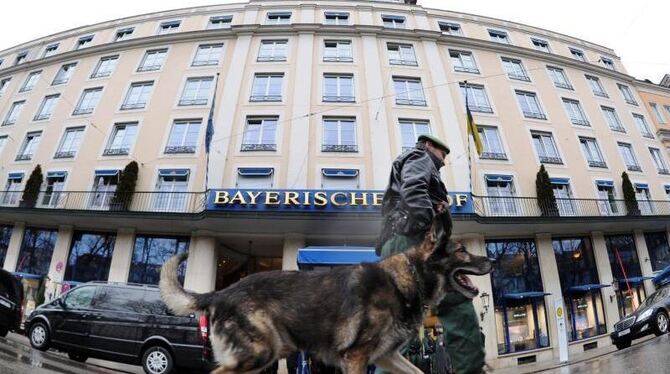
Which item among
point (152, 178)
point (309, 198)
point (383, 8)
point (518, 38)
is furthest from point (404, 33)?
point (152, 178)

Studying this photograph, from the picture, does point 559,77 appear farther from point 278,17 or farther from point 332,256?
point 332,256

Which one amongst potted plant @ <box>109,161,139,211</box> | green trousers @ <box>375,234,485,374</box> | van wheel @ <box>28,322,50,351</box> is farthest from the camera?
potted plant @ <box>109,161,139,211</box>

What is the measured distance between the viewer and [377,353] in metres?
2.58

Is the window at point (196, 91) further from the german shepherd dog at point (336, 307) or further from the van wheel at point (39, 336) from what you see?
the german shepherd dog at point (336, 307)

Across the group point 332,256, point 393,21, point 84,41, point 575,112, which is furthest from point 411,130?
point 84,41

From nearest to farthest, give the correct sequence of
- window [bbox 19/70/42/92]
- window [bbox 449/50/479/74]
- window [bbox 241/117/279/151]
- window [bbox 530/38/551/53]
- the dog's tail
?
the dog's tail, window [bbox 241/117/279/151], window [bbox 449/50/479/74], window [bbox 19/70/42/92], window [bbox 530/38/551/53]

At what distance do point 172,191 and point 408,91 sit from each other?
44.6 feet

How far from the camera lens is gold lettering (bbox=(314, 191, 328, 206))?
1572 cm

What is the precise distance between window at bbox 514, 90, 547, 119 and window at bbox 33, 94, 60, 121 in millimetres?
28635

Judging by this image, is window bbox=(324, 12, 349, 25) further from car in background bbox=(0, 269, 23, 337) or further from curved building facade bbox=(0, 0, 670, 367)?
car in background bbox=(0, 269, 23, 337)

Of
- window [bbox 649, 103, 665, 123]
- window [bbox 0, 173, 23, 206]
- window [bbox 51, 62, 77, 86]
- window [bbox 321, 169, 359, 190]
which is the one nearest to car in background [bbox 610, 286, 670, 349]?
window [bbox 321, 169, 359, 190]

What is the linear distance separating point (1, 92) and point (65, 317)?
88.5 ft

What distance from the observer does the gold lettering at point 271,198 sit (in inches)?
618

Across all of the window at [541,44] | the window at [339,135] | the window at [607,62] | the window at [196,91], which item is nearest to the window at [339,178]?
the window at [339,135]
